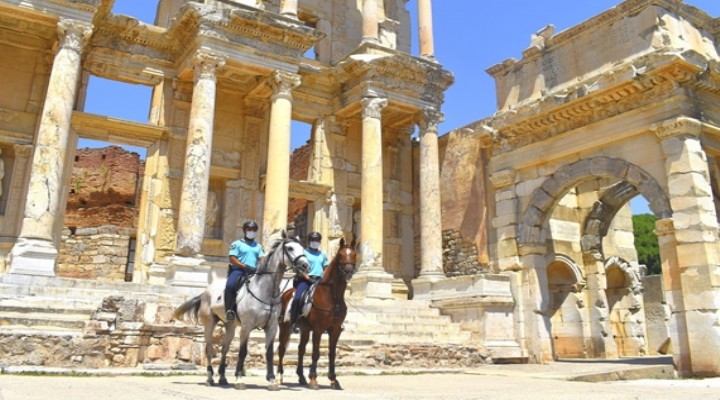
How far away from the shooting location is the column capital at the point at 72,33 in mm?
14102

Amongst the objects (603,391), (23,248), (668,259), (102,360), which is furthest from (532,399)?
(23,248)

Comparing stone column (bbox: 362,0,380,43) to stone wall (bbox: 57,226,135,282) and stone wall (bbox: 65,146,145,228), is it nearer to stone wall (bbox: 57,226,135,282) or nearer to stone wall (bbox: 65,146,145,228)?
stone wall (bbox: 65,146,145,228)

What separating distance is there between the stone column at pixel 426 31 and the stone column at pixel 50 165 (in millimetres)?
10454

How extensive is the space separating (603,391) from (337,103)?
46.8 ft

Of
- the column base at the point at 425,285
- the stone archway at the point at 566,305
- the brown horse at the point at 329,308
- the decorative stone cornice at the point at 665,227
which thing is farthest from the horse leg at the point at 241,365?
the stone archway at the point at 566,305

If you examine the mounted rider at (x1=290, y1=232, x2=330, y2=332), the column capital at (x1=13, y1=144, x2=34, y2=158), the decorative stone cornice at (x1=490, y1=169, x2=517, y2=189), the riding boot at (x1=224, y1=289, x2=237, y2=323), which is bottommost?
the riding boot at (x1=224, y1=289, x2=237, y2=323)

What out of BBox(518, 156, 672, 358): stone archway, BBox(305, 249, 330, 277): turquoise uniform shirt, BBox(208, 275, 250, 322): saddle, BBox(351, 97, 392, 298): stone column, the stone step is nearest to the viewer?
BBox(208, 275, 250, 322): saddle

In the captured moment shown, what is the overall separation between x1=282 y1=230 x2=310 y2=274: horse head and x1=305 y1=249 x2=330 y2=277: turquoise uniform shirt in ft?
1.61

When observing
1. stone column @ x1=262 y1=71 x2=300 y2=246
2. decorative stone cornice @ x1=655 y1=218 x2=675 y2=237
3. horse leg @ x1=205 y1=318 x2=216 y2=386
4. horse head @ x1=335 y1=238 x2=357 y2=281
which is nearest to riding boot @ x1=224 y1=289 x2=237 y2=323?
horse leg @ x1=205 y1=318 x2=216 y2=386

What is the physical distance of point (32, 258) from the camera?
41.0ft

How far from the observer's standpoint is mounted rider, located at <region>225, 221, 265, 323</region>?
7281mm

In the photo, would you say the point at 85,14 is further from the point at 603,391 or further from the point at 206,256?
the point at 603,391

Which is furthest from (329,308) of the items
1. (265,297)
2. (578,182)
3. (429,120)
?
(429,120)

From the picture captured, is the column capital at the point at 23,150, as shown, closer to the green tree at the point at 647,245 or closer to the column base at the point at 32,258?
the column base at the point at 32,258
